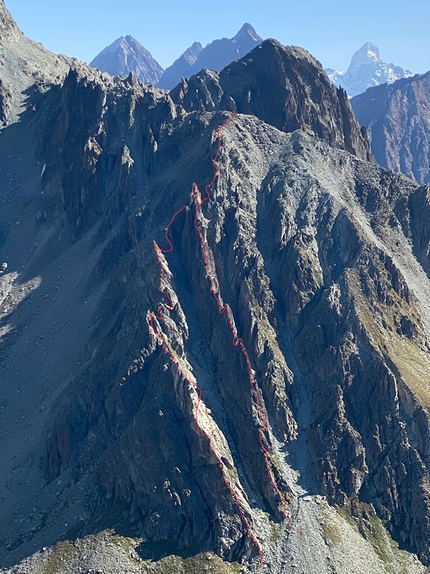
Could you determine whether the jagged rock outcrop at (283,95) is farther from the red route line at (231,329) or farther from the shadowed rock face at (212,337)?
the red route line at (231,329)

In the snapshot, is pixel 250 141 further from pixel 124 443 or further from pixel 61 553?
pixel 61 553

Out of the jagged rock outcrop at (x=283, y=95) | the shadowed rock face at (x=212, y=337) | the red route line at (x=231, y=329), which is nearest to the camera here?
the red route line at (x=231, y=329)

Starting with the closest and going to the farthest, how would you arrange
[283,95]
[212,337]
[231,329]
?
[231,329]
[212,337]
[283,95]

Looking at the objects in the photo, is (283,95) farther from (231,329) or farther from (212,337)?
(212,337)

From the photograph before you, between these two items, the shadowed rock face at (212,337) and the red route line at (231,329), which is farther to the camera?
the shadowed rock face at (212,337)

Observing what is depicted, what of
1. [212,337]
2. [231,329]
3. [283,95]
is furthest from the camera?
[283,95]

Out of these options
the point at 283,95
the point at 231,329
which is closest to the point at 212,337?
the point at 231,329

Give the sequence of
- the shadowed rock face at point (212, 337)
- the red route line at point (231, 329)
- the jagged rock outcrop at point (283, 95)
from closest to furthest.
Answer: the red route line at point (231, 329), the shadowed rock face at point (212, 337), the jagged rock outcrop at point (283, 95)

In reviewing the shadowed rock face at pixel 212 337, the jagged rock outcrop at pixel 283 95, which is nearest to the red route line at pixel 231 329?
the shadowed rock face at pixel 212 337

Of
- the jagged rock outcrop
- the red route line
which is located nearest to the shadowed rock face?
the red route line
